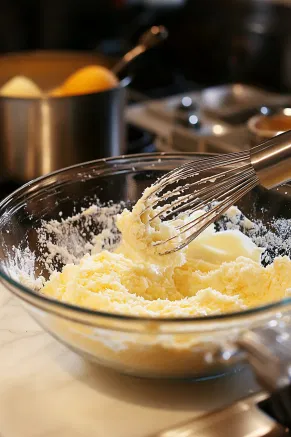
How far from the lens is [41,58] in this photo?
3.96 ft

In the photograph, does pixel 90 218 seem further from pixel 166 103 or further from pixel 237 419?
pixel 166 103

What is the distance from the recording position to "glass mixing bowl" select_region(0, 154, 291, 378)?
48cm

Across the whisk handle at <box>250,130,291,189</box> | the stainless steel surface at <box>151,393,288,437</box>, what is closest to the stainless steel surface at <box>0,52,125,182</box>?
the whisk handle at <box>250,130,291,189</box>

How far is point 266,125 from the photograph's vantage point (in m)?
1.12

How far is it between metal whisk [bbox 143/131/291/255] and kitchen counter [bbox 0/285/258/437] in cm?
13

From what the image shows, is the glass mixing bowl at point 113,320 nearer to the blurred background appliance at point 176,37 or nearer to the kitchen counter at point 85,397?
the kitchen counter at point 85,397

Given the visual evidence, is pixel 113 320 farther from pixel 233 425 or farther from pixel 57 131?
pixel 57 131

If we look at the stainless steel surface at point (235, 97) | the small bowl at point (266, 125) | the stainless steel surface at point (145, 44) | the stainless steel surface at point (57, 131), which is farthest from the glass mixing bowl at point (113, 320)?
the stainless steel surface at point (235, 97)

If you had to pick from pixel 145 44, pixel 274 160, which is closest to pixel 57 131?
pixel 145 44

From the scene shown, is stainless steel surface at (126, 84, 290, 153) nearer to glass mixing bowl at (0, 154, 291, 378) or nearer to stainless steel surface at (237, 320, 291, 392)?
glass mixing bowl at (0, 154, 291, 378)

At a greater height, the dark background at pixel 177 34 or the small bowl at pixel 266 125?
the dark background at pixel 177 34

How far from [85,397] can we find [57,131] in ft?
1.67

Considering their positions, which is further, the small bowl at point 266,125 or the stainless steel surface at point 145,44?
the stainless steel surface at point 145,44

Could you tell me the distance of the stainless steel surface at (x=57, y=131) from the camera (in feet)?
3.14
